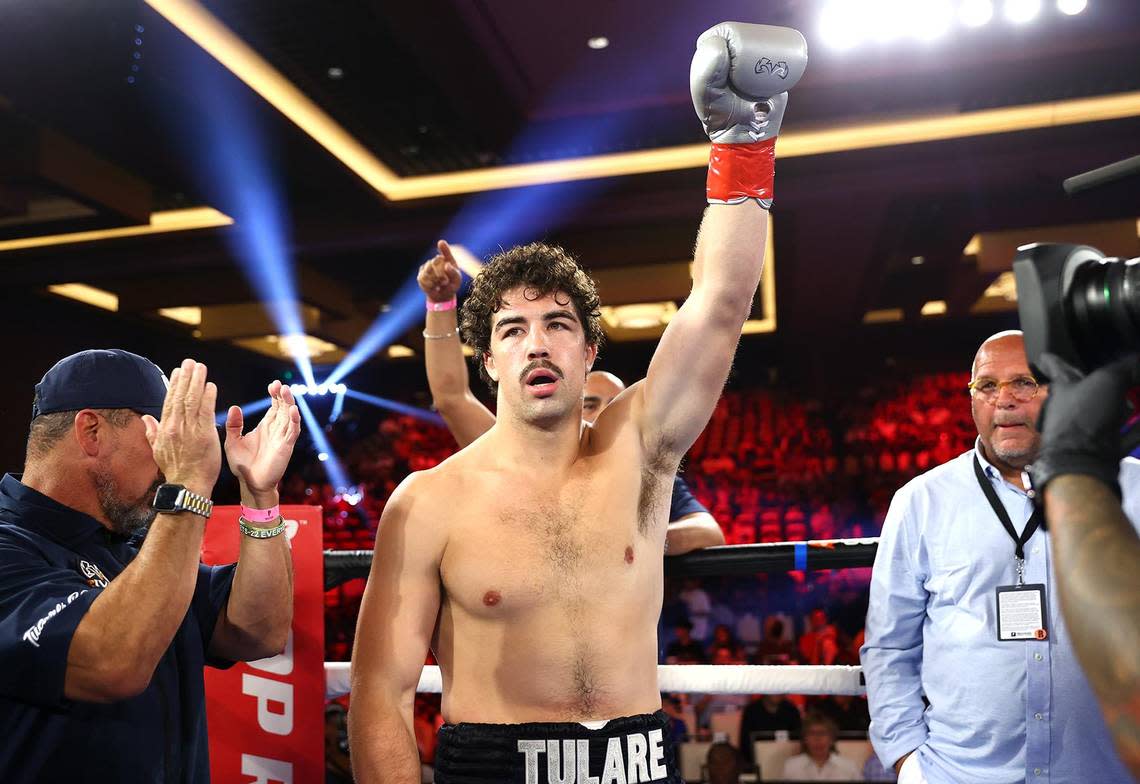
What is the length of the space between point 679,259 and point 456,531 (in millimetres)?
6272

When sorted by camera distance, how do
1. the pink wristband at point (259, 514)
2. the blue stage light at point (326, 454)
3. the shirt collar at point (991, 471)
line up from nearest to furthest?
the pink wristband at point (259, 514), the shirt collar at point (991, 471), the blue stage light at point (326, 454)

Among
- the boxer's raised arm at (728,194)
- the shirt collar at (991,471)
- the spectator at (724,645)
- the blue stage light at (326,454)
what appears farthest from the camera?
the blue stage light at (326,454)

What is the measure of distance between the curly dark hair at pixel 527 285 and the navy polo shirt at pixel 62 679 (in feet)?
2.35

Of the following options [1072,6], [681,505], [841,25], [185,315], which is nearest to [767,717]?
[681,505]

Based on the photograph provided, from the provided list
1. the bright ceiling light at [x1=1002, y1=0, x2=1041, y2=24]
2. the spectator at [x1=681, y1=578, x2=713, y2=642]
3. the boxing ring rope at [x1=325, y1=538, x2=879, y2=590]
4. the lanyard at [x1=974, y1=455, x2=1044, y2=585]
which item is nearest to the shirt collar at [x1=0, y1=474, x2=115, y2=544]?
the boxing ring rope at [x1=325, y1=538, x2=879, y2=590]

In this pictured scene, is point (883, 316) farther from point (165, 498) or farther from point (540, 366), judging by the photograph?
point (165, 498)

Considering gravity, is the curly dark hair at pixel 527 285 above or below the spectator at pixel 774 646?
above

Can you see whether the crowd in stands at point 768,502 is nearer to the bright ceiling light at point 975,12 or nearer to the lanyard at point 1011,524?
the lanyard at point 1011,524

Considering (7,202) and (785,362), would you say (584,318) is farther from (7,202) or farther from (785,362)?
(785,362)

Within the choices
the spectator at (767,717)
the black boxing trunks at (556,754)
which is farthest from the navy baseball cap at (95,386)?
the spectator at (767,717)

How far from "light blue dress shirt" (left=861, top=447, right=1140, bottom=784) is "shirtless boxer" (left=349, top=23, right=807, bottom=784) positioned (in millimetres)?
688

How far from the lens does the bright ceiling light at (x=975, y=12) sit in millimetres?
4305

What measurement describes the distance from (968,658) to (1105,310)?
49.3 inches

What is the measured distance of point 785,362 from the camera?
35.3 ft
